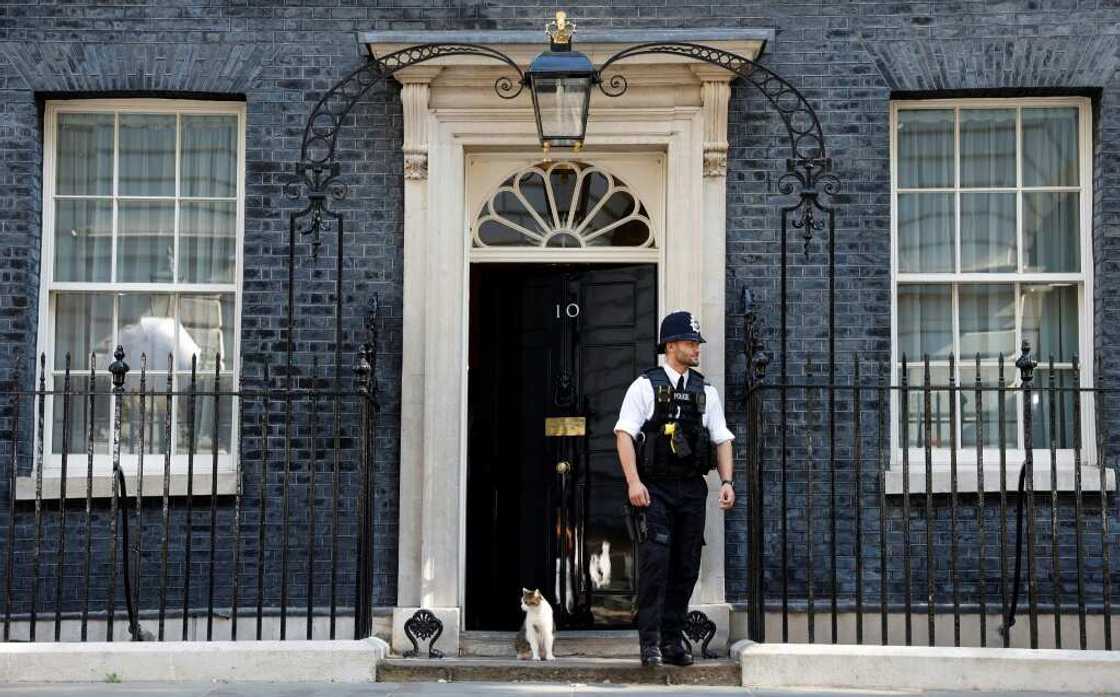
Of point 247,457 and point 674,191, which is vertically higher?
point 674,191

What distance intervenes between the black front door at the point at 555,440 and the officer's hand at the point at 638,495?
68.6 inches

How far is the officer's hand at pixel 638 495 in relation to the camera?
8.77 metres

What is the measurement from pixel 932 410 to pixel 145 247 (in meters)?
4.84

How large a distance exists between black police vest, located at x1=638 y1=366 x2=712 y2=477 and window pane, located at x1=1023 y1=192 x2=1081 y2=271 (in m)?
2.77

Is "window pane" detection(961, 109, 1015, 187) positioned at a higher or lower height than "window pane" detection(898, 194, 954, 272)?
higher

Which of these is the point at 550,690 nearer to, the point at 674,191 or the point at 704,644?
the point at 704,644

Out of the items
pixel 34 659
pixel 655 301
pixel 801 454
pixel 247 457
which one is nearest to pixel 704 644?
pixel 801 454

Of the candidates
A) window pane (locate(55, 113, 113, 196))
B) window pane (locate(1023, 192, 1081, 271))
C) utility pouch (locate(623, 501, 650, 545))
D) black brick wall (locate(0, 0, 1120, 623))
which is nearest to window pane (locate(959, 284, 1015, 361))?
window pane (locate(1023, 192, 1081, 271))

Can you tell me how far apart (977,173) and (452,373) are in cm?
338

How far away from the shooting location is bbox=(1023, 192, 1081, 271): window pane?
34.9 ft

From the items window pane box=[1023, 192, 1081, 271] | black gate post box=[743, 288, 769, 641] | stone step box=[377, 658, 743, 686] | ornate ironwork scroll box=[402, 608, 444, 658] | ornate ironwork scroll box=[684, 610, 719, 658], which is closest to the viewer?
stone step box=[377, 658, 743, 686]

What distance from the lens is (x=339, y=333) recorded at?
10203 mm

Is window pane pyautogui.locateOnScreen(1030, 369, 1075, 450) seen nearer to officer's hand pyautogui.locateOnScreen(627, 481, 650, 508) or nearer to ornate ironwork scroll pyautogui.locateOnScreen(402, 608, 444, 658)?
officer's hand pyautogui.locateOnScreen(627, 481, 650, 508)

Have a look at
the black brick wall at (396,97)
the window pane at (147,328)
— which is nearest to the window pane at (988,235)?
the black brick wall at (396,97)
